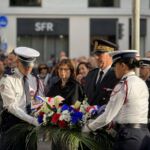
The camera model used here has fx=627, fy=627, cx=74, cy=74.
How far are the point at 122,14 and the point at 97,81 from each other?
91.4ft

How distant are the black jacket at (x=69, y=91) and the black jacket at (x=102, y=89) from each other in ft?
0.44

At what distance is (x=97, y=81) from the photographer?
26.0 ft

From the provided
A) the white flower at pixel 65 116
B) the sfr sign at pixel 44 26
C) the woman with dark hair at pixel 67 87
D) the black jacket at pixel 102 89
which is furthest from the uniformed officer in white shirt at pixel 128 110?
the sfr sign at pixel 44 26

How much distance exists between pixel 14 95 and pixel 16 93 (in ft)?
0.11

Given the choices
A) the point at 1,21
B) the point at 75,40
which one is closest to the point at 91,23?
the point at 75,40

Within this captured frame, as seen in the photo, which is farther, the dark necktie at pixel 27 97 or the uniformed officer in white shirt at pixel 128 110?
the dark necktie at pixel 27 97

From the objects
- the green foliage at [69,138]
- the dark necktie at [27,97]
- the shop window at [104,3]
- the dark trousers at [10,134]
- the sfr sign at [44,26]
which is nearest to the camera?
the green foliage at [69,138]

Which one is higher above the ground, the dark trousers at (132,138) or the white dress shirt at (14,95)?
the white dress shirt at (14,95)

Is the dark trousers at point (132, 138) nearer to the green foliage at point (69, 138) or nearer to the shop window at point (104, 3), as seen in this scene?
the green foliage at point (69, 138)

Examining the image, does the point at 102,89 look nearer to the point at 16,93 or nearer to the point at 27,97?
the point at 27,97

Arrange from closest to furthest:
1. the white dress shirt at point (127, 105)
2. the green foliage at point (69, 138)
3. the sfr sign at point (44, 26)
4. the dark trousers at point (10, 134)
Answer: the white dress shirt at point (127, 105)
the green foliage at point (69, 138)
the dark trousers at point (10, 134)
the sfr sign at point (44, 26)

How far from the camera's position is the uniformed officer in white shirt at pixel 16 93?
698 cm

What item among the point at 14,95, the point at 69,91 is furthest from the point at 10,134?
the point at 69,91

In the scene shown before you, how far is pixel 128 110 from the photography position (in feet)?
19.8
